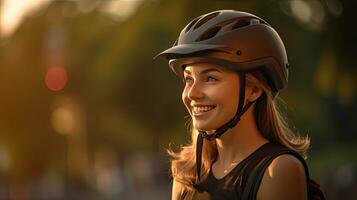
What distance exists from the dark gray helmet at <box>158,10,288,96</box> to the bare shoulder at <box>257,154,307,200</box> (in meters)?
0.55

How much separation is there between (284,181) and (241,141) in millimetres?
502

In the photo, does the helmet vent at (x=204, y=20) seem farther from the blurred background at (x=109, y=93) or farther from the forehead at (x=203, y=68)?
the blurred background at (x=109, y=93)

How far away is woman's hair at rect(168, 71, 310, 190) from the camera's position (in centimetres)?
438

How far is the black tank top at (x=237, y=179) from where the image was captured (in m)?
4.16

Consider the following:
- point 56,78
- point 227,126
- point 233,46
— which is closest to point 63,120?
point 56,78

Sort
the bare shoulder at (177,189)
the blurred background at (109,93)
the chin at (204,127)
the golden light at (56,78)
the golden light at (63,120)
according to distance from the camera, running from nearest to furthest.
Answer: the chin at (204,127) → the bare shoulder at (177,189) → the blurred background at (109,93) → the golden light at (63,120) → the golden light at (56,78)

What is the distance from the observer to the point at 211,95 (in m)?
4.35

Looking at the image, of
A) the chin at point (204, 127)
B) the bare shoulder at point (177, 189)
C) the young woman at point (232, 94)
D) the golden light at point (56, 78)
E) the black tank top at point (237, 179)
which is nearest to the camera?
the black tank top at point (237, 179)

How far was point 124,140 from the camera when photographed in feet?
171

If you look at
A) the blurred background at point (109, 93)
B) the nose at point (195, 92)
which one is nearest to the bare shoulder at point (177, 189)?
the nose at point (195, 92)

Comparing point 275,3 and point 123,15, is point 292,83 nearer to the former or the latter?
point 275,3

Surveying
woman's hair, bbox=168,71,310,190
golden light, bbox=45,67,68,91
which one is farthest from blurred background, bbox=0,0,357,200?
woman's hair, bbox=168,71,310,190

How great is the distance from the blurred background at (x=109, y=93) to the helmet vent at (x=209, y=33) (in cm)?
1939

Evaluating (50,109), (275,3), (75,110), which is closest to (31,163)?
(50,109)
